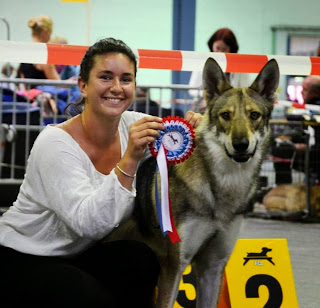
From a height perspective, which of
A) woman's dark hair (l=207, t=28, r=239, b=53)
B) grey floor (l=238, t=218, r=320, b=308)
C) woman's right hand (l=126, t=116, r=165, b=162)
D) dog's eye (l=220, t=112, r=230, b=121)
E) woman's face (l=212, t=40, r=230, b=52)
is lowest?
grey floor (l=238, t=218, r=320, b=308)

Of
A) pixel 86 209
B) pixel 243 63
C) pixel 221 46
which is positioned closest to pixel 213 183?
pixel 86 209

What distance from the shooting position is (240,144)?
83.3 inches

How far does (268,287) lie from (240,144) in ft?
2.69

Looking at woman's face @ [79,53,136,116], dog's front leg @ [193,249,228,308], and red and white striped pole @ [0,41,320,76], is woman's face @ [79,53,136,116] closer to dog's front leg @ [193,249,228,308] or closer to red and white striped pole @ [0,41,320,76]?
dog's front leg @ [193,249,228,308]

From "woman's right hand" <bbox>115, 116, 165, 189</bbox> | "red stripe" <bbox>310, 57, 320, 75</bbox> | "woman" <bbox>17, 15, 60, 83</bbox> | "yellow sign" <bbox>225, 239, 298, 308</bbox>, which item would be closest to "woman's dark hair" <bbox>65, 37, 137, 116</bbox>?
"woman's right hand" <bbox>115, 116, 165, 189</bbox>

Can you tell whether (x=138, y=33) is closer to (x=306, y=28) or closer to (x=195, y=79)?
(x=306, y=28)

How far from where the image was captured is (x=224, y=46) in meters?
5.02

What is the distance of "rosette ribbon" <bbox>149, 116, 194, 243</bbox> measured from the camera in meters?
2.09

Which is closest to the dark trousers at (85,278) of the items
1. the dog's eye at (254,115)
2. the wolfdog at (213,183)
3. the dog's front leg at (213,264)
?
the wolfdog at (213,183)

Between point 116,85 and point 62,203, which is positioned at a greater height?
point 116,85

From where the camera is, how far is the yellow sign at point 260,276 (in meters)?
2.65

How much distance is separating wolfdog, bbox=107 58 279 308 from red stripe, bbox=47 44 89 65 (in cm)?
128

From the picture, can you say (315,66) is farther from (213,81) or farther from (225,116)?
(225,116)

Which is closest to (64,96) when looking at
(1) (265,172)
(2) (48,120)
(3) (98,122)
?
(2) (48,120)
